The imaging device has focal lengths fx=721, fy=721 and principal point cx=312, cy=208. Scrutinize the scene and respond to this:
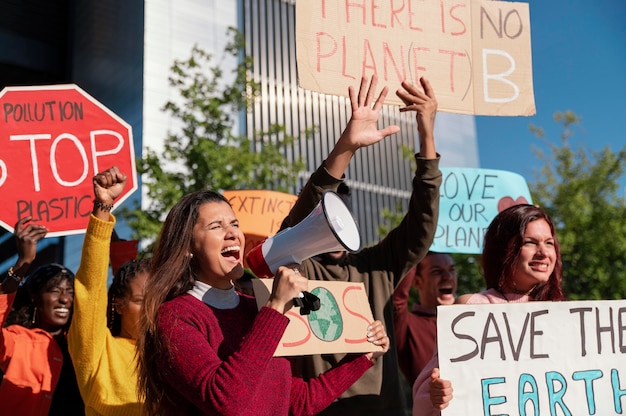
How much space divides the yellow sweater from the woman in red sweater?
1.19 ft

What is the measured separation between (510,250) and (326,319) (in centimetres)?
89

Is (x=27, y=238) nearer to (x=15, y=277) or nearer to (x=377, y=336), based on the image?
(x=15, y=277)

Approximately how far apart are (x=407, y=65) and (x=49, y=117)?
2126 millimetres

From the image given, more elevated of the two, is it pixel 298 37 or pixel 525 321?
pixel 298 37

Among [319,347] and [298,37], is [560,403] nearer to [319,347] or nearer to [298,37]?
[319,347]

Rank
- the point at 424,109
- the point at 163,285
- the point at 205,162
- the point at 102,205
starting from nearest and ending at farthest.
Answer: the point at 163,285 < the point at 102,205 < the point at 424,109 < the point at 205,162

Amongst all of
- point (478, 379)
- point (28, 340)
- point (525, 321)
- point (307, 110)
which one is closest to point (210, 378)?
point (478, 379)

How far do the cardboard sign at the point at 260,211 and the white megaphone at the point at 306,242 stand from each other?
3581mm

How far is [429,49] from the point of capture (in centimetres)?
356

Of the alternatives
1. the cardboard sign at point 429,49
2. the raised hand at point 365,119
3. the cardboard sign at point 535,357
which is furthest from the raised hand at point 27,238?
the cardboard sign at point 535,357

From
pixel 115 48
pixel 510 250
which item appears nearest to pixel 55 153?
pixel 510 250

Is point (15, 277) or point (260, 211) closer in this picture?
point (15, 277)

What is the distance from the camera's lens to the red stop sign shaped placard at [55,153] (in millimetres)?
3988

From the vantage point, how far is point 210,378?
6.53ft
